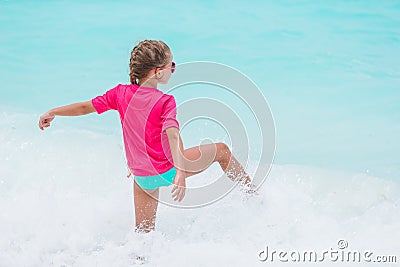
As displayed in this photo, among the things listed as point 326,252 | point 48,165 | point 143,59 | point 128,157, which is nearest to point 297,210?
point 326,252

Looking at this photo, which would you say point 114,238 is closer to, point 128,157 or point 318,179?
point 128,157

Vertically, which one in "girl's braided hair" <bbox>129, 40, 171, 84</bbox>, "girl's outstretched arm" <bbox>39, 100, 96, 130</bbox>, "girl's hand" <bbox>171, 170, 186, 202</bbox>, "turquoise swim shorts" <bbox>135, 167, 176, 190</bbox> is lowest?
"turquoise swim shorts" <bbox>135, 167, 176, 190</bbox>

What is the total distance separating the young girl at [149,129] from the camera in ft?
9.73

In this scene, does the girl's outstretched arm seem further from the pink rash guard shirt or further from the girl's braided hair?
the girl's braided hair

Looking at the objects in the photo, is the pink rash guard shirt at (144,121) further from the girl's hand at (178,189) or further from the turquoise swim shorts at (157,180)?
the girl's hand at (178,189)

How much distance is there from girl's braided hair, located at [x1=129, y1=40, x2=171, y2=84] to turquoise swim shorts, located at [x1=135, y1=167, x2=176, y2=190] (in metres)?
0.52

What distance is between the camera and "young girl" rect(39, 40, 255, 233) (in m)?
2.96

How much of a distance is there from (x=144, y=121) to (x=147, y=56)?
33 cm

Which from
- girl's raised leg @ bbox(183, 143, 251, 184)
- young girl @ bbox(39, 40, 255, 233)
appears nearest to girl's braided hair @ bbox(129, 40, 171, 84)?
young girl @ bbox(39, 40, 255, 233)

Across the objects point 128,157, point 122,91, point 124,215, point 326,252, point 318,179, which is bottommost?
point 318,179

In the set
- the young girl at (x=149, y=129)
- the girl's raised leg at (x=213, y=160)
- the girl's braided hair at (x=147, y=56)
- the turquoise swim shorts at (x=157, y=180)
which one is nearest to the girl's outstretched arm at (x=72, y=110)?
the young girl at (x=149, y=129)

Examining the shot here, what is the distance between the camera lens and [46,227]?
3303mm

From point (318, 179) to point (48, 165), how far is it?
2041 mm

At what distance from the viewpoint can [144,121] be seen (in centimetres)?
Answer: 300
